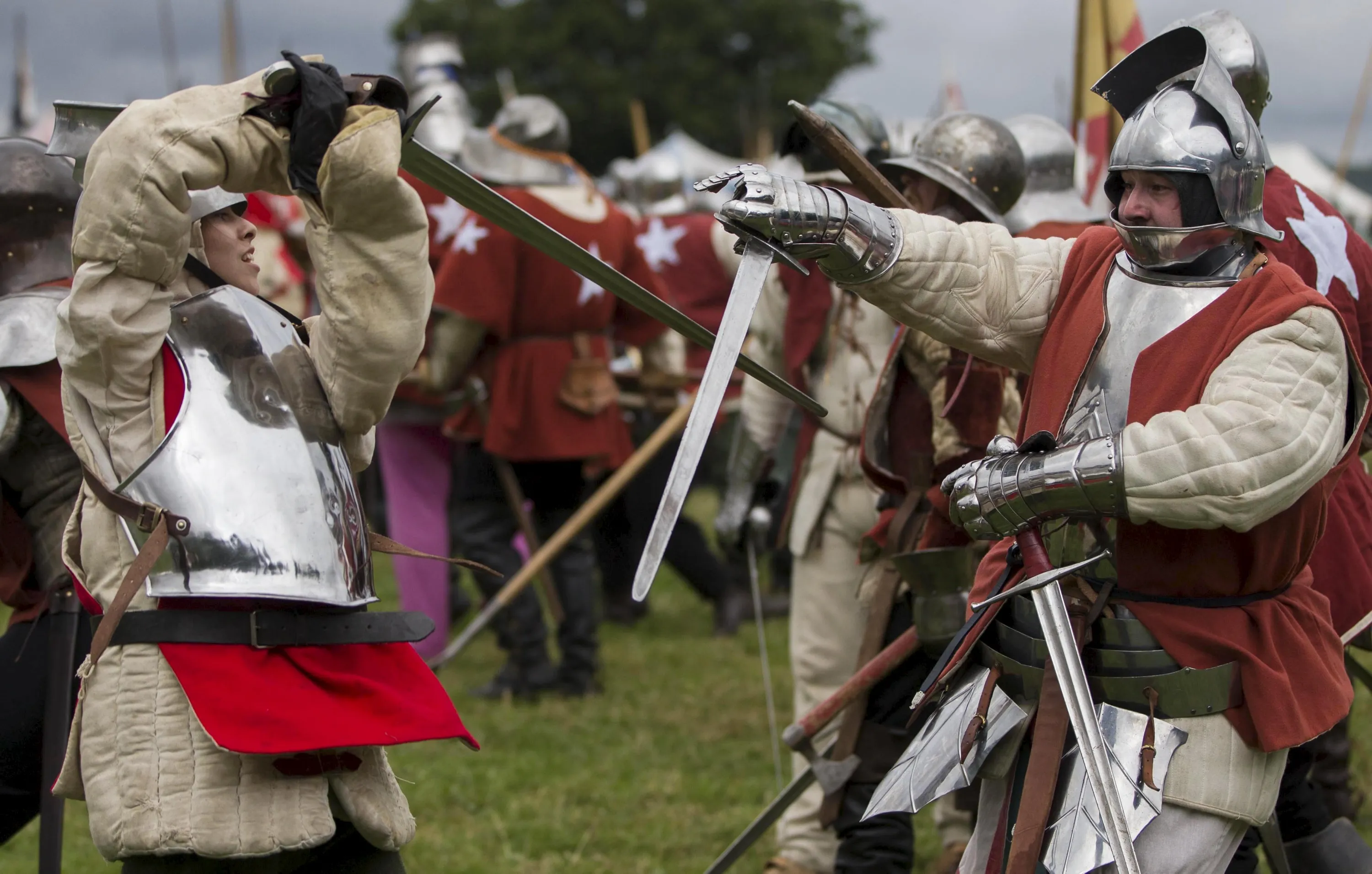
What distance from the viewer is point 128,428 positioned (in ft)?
8.25

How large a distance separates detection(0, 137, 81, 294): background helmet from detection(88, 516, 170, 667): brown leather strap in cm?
109

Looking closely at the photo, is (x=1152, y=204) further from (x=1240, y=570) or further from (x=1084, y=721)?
(x=1084, y=721)

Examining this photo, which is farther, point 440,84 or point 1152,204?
point 440,84

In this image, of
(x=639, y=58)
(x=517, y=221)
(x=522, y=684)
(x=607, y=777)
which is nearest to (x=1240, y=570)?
(x=517, y=221)

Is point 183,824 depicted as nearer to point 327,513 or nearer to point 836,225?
point 327,513

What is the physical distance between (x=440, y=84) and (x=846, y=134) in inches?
217

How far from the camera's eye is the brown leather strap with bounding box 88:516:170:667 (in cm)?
243

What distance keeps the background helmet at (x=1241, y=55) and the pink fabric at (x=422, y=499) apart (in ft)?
12.4

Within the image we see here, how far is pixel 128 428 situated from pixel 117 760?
0.52m

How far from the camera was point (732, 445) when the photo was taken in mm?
5160

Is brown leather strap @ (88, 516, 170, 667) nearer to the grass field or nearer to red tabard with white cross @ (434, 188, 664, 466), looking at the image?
the grass field

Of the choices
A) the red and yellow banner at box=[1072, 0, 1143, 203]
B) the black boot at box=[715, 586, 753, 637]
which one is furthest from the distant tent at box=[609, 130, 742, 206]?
the red and yellow banner at box=[1072, 0, 1143, 203]

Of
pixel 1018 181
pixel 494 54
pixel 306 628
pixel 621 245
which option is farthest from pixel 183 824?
pixel 494 54

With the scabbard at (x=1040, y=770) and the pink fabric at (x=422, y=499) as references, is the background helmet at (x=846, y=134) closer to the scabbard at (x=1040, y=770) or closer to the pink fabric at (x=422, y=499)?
the scabbard at (x=1040, y=770)
